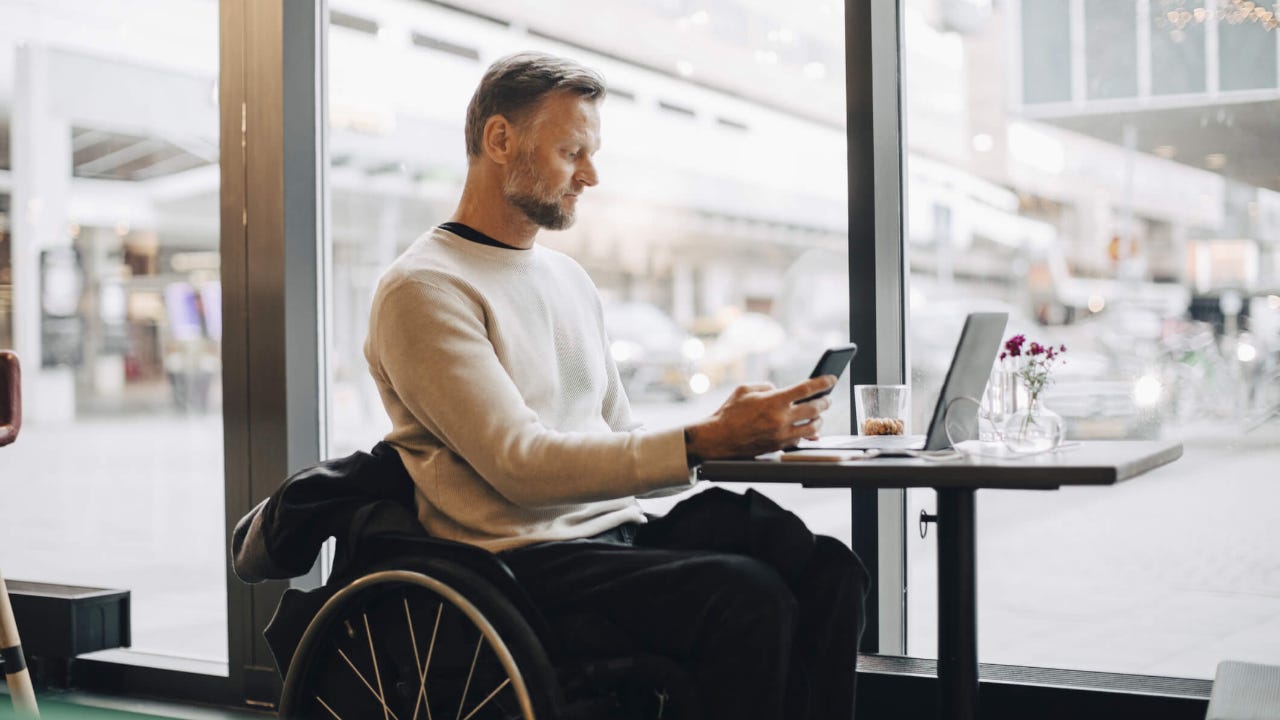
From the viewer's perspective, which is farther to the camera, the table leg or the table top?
the table leg

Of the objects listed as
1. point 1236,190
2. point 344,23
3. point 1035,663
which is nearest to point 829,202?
point 1236,190

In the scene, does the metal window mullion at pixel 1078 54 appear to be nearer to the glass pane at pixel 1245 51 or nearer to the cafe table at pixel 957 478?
the glass pane at pixel 1245 51

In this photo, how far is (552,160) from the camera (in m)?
2.09

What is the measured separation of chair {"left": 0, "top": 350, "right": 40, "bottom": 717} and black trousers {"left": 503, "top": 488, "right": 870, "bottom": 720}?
1264 mm

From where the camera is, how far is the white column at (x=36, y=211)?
3623 millimetres

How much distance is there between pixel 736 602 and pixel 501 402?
17.4 inches

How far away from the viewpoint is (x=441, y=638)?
5.74ft

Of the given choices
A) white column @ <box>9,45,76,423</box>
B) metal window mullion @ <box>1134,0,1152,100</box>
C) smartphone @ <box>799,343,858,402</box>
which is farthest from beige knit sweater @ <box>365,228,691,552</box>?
white column @ <box>9,45,76,423</box>

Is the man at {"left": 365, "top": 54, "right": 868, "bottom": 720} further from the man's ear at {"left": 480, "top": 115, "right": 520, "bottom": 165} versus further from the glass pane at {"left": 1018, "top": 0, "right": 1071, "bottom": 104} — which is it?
the glass pane at {"left": 1018, "top": 0, "right": 1071, "bottom": 104}

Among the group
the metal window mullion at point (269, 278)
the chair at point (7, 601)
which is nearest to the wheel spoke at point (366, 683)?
the chair at point (7, 601)

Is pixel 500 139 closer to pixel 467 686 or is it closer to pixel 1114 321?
pixel 467 686

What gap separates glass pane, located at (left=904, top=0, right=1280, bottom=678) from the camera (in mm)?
2465

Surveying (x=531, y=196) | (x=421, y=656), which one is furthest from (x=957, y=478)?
(x=531, y=196)

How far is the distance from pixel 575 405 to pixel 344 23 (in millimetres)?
1624
